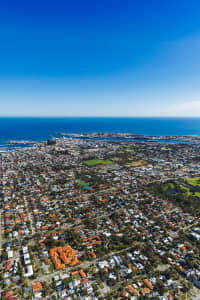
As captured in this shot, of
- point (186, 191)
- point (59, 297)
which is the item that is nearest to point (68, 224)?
point (59, 297)

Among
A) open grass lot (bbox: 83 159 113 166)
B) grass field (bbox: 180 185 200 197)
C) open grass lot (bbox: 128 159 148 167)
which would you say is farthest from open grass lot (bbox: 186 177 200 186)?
open grass lot (bbox: 83 159 113 166)

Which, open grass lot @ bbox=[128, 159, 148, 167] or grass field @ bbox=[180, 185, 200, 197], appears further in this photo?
open grass lot @ bbox=[128, 159, 148, 167]

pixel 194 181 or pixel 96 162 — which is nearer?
pixel 194 181

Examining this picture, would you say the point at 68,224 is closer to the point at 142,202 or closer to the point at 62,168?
the point at 142,202

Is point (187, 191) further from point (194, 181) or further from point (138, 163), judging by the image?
point (138, 163)

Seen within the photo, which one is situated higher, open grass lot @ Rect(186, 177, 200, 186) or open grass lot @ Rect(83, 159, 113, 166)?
open grass lot @ Rect(83, 159, 113, 166)

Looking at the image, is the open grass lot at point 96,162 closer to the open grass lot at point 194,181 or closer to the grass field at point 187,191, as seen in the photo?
the open grass lot at point 194,181

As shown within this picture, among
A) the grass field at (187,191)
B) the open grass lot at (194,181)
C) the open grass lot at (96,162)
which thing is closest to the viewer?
the grass field at (187,191)

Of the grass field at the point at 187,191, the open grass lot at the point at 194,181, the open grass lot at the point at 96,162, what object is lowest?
the grass field at the point at 187,191

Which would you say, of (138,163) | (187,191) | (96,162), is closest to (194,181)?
(187,191)

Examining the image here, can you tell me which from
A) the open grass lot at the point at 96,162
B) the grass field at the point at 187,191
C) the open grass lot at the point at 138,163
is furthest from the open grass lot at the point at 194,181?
the open grass lot at the point at 96,162

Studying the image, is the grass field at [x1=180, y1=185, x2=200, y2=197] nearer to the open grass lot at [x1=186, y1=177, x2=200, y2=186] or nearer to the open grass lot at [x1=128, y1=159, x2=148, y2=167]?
the open grass lot at [x1=186, y1=177, x2=200, y2=186]
